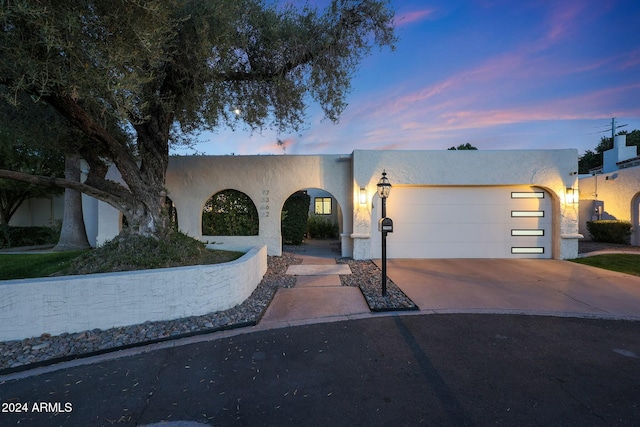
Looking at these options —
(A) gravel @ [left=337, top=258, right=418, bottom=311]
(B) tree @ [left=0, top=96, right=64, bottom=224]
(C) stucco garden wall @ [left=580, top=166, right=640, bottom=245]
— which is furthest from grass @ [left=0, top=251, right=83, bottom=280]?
(C) stucco garden wall @ [left=580, top=166, right=640, bottom=245]

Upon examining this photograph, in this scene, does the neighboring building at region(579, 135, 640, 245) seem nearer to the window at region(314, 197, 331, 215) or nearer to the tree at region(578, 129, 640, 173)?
the window at region(314, 197, 331, 215)

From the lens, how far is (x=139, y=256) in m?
4.69

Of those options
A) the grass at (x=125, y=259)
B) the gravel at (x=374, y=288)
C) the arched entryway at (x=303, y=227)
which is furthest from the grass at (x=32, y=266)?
the arched entryway at (x=303, y=227)

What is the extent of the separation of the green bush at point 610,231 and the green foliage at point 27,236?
70.5 ft

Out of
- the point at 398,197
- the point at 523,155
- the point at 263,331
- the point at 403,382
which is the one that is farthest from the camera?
the point at 398,197

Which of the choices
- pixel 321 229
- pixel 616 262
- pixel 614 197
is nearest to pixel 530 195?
pixel 616 262

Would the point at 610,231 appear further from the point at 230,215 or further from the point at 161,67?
the point at 161,67

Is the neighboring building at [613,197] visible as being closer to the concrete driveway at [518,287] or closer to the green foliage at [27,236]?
the concrete driveway at [518,287]

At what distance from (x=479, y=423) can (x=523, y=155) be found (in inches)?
340

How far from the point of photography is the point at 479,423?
80.6 inches

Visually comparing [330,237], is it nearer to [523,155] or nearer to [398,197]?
[398,197]

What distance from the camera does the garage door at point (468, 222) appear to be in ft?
28.5

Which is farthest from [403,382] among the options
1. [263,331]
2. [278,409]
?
[263,331]

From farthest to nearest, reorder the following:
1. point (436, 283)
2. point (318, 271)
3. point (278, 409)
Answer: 1. point (318, 271)
2. point (436, 283)
3. point (278, 409)
